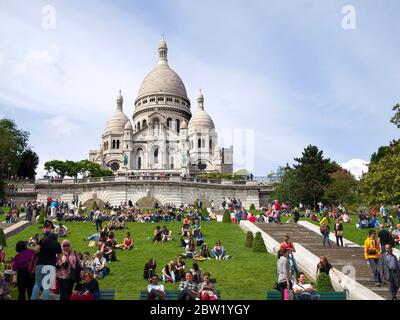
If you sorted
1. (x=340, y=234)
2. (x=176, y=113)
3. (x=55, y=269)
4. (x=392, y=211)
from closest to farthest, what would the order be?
(x=55, y=269) < (x=340, y=234) < (x=392, y=211) < (x=176, y=113)

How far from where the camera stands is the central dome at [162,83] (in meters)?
101

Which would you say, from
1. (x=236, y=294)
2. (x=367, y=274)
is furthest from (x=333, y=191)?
(x=236, y=294)

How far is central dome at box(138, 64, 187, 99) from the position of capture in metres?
101

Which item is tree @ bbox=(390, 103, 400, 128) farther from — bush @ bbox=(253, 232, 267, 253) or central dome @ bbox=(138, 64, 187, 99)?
central dome @ bbox=(138, 64, 187, 99)

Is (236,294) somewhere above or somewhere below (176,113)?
below

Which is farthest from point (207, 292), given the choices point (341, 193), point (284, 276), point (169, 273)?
point (341, 193)

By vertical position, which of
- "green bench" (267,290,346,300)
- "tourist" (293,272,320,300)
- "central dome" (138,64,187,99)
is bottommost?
"green bench" (267,290,346,300)

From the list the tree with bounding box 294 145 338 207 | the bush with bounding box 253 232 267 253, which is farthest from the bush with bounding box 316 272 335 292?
the tree with bounding box 294 145 338 207

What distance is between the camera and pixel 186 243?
19.8 metres

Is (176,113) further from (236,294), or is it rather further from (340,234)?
(236,294)

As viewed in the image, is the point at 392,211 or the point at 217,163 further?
the point at 217,163

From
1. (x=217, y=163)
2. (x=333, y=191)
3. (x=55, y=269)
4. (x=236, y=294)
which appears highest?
(x=217, y=163)

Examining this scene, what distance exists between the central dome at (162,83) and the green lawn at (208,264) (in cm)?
7777
